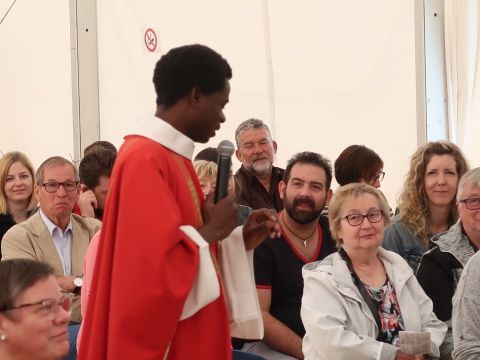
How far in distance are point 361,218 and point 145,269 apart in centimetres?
142

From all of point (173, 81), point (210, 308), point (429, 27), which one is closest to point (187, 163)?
point (173, 81)

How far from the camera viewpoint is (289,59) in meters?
5.99

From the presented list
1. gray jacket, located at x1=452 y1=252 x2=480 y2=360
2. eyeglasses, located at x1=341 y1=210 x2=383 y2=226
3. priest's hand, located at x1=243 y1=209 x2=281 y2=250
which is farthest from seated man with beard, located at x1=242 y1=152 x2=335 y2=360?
priest's hand, located at x1=243 y1=209 x2=281 y2=250

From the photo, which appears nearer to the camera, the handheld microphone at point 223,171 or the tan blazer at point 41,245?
the handheld microphone at point 223,171

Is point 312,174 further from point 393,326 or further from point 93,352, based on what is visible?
point 93,352

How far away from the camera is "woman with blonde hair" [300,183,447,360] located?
344cm

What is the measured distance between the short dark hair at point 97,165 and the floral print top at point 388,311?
1.72m

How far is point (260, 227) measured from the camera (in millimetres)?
2752

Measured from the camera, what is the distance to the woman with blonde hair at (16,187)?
5.20 metres

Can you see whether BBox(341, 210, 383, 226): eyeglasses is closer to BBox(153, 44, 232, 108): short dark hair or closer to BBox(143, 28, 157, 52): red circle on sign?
BBox(153, 44, 232, 108): short dark hair

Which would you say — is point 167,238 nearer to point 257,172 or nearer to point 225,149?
point 225,149

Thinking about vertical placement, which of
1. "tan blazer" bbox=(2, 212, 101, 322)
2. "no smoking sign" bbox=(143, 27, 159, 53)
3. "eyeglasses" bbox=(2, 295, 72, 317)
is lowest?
"tan blazer" bbox=(2, 212, 101, 322)

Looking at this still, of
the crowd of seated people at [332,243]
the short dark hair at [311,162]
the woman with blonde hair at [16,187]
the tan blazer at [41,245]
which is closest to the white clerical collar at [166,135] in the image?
the crowd of seated people at [332,243]

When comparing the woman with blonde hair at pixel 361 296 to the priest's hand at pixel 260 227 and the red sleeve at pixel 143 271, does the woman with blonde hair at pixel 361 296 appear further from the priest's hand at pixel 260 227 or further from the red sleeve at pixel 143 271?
the red sleeve at pixel 143 271
